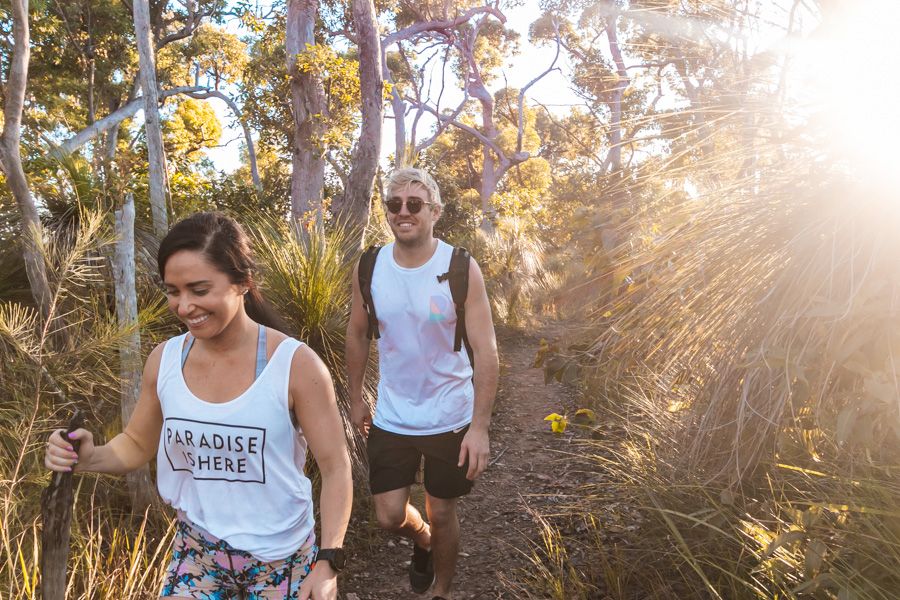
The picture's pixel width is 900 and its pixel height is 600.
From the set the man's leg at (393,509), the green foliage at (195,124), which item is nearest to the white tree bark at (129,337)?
the man's leg at (393,509)

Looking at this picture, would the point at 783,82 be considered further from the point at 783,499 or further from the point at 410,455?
the point at 410,455

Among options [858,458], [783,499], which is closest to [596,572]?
[783,499]

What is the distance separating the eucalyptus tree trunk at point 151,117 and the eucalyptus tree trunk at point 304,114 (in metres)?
3.80

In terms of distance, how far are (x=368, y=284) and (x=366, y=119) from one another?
4.55 metres

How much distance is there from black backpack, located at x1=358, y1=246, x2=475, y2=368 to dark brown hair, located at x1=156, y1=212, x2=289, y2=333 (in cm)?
121

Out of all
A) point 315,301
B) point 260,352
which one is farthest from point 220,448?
point 315,301

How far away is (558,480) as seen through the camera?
5.27 m

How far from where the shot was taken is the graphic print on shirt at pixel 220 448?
190 cm

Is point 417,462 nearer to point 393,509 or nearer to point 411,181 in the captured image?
point 393,509

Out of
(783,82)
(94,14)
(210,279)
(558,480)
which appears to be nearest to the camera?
(210,279)

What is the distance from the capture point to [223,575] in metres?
1.95

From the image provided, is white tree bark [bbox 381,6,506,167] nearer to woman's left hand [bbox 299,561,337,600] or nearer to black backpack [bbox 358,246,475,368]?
black backpack [bbox 358,246,475,368]

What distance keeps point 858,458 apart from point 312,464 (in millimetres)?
3004

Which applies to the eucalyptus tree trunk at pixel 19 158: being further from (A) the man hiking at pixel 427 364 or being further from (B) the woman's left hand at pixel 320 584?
(B) the woman's left hand at pixel 320 584
